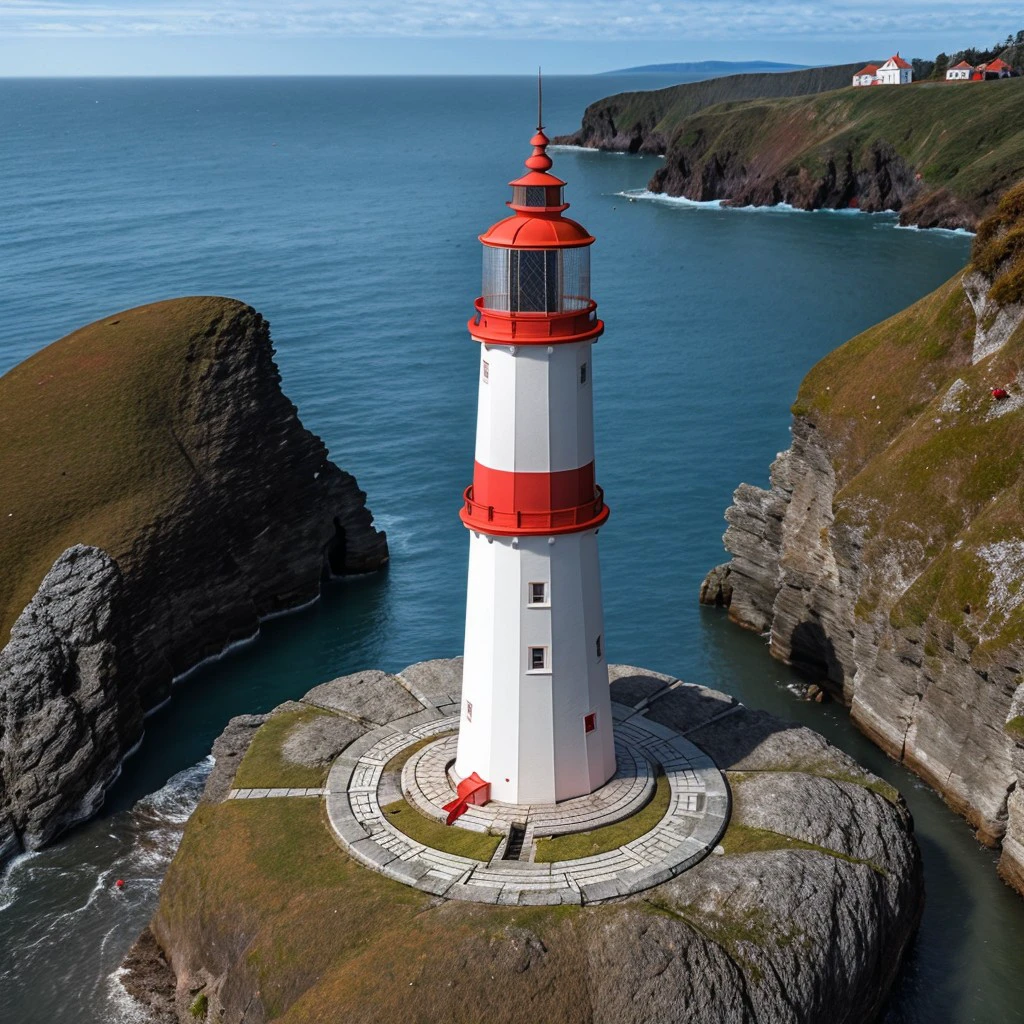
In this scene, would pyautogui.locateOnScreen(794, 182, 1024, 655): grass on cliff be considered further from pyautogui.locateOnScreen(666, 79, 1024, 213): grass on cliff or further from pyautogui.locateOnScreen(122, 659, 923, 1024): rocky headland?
pyautogui.locateOnScreen(666, 79, 1024, 213): grass on cliff

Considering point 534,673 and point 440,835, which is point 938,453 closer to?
point 534,673

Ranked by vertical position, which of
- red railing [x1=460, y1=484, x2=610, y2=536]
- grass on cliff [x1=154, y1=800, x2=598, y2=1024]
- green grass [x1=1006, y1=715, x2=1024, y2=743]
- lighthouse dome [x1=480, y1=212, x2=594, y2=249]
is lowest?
grass on cliff [x1=154, y1=800, x2=598, y2=1024]

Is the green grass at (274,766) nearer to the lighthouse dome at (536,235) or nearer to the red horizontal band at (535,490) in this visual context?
the red horizontal band at (535,490)

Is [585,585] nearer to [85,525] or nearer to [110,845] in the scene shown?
[110,845]

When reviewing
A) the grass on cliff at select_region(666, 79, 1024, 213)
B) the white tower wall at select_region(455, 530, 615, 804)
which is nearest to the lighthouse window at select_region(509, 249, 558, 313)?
the white tower wall at select_region(455, 530, 615, 804)

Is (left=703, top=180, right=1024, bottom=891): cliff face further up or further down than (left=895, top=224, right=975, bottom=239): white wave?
further up
